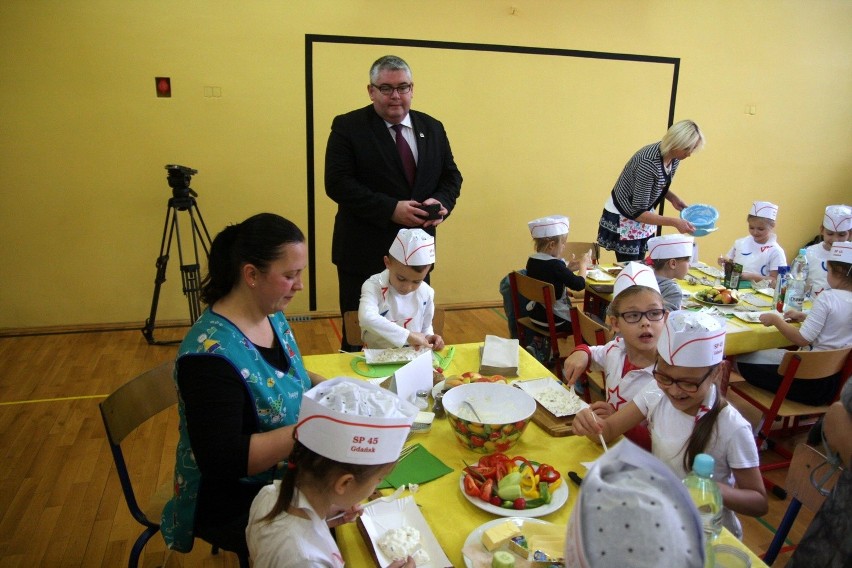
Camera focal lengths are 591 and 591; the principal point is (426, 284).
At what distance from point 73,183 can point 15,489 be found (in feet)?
8.38

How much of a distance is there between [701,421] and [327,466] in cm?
95

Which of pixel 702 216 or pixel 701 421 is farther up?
pixel 702 216

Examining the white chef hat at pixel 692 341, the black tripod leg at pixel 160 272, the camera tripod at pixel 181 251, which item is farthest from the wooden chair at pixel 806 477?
the black tripod leg at pixel 160 272

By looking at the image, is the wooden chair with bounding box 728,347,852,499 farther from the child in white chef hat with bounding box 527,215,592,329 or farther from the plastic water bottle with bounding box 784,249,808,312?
the child in white chef hat with bounding box 527,215,592,329

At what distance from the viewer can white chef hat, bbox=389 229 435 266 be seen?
8.03 ft

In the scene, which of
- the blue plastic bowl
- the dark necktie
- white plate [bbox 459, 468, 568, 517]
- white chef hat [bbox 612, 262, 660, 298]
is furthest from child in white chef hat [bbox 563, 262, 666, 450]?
the blue plastic bowl

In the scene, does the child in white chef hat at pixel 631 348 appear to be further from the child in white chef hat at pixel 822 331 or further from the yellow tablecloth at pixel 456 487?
the child in white chef hat at pixel 822 331

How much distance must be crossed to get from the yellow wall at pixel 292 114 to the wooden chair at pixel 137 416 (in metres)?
3.01

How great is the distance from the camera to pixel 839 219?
11.9 ft

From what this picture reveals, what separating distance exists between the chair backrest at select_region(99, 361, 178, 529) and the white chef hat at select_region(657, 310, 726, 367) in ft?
4.80

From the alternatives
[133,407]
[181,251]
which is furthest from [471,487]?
[181,251]

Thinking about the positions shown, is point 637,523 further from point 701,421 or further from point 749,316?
point 749,316

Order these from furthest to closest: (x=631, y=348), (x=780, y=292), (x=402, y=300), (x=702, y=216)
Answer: (x=702, y=216) → (x=780, y=292) → (x=402, y=300) → (x=631, y=348)

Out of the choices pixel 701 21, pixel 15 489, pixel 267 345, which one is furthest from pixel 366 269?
pixel 701 21
